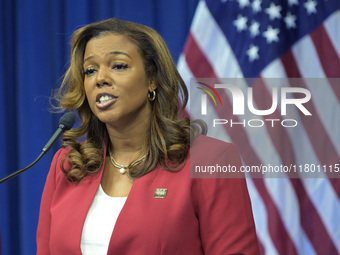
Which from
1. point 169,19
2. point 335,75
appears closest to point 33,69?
point 169,19

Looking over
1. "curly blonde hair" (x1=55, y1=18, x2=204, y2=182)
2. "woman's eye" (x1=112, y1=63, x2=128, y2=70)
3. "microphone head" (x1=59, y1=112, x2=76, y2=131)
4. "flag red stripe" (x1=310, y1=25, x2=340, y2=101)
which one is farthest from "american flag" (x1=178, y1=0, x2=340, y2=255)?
"microphone head" (x1=59, y1=112, x2=76, y2=131)

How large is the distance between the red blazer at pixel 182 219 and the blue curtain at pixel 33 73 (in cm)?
117

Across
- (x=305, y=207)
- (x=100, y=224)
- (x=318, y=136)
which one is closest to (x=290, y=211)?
(x=305, y=207)

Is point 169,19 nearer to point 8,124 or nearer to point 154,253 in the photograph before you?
point 8,124

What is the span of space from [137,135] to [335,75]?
1294 mm

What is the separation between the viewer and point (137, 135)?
1.72 metres

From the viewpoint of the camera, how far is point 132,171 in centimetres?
165

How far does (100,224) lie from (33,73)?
140 centimetres

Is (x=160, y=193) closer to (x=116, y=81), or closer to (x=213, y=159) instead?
(x=213, y=159)

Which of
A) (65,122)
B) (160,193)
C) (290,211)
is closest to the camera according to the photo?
(65,122)

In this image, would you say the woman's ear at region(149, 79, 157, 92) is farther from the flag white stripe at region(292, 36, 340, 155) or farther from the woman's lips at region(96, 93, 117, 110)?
the flag white stripe at region(292, 36, 340, 155)

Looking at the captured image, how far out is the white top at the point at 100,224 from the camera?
1.55 m

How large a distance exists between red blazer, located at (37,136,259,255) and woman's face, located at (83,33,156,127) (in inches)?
8.3

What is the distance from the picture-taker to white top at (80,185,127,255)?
5.10ft
